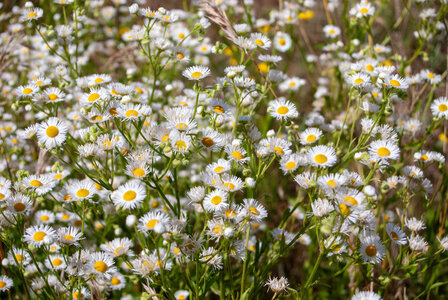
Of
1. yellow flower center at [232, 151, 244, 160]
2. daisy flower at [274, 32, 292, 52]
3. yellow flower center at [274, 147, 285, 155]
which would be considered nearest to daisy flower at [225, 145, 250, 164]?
yellow flower center at [232, 151, 244, 160]

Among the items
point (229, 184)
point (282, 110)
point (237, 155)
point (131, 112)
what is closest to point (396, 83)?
point (282, 110)

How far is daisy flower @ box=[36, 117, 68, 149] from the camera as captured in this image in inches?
60.4

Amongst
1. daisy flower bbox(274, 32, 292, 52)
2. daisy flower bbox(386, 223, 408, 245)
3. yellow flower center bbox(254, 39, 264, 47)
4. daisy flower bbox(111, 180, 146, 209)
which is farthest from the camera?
daisy flower bbox(274, 32, 292, 52)

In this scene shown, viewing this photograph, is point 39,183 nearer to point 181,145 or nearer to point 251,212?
point 181,145

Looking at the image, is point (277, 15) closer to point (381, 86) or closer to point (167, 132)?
point (381, 86)

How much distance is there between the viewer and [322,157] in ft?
4.91

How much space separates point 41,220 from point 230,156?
100 centimetres

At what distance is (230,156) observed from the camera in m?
1.49

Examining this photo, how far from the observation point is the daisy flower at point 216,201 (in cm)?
133

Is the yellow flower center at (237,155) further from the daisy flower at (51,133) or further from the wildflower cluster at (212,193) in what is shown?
the daisy flower at (51,133)

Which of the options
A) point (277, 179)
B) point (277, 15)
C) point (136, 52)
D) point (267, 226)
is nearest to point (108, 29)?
point (136, 52)

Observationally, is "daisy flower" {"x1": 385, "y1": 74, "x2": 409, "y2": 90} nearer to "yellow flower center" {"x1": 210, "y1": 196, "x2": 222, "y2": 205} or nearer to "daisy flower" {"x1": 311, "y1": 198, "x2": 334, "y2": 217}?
"daisy flower" {"x1": 311, "y1": 198, "x2": 334, "y2": 217}

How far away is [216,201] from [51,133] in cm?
68

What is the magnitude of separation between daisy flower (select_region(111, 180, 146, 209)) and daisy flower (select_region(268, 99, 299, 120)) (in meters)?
0.65
